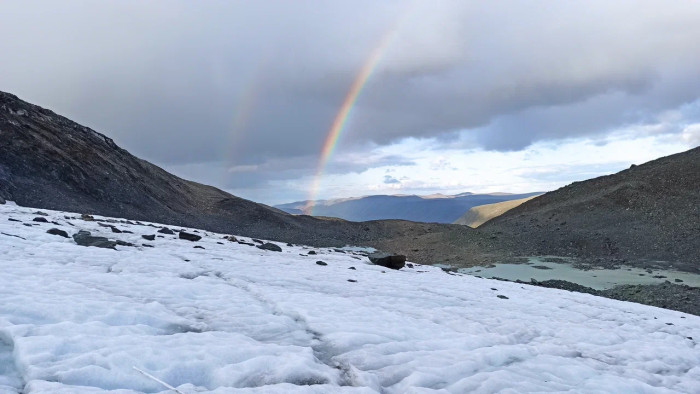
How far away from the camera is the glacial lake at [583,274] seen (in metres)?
30.6

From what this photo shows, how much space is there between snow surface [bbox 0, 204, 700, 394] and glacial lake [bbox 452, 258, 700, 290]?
47.2 ft

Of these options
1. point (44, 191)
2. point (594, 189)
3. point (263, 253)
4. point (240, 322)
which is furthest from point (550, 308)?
point (594, 189)

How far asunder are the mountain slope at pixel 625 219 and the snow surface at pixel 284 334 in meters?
31.4

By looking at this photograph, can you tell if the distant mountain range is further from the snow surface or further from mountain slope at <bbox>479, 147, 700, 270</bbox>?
the snow surface

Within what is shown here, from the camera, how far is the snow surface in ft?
22.9

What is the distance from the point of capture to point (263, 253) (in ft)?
79.5

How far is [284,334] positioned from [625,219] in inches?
2237

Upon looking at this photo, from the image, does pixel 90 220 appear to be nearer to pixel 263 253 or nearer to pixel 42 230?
pixel 42 230

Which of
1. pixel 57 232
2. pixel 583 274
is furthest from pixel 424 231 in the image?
pixel 57 232

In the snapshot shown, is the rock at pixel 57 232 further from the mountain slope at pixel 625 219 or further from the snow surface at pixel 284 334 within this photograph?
the mountain slope at pixel 625 219

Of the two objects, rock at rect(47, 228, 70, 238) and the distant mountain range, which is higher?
the distant mountain range

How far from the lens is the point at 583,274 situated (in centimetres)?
3397

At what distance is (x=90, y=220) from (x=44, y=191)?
759 inches

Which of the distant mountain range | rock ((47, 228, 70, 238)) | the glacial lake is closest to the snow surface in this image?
rock ((47, 228, 70, 238))
